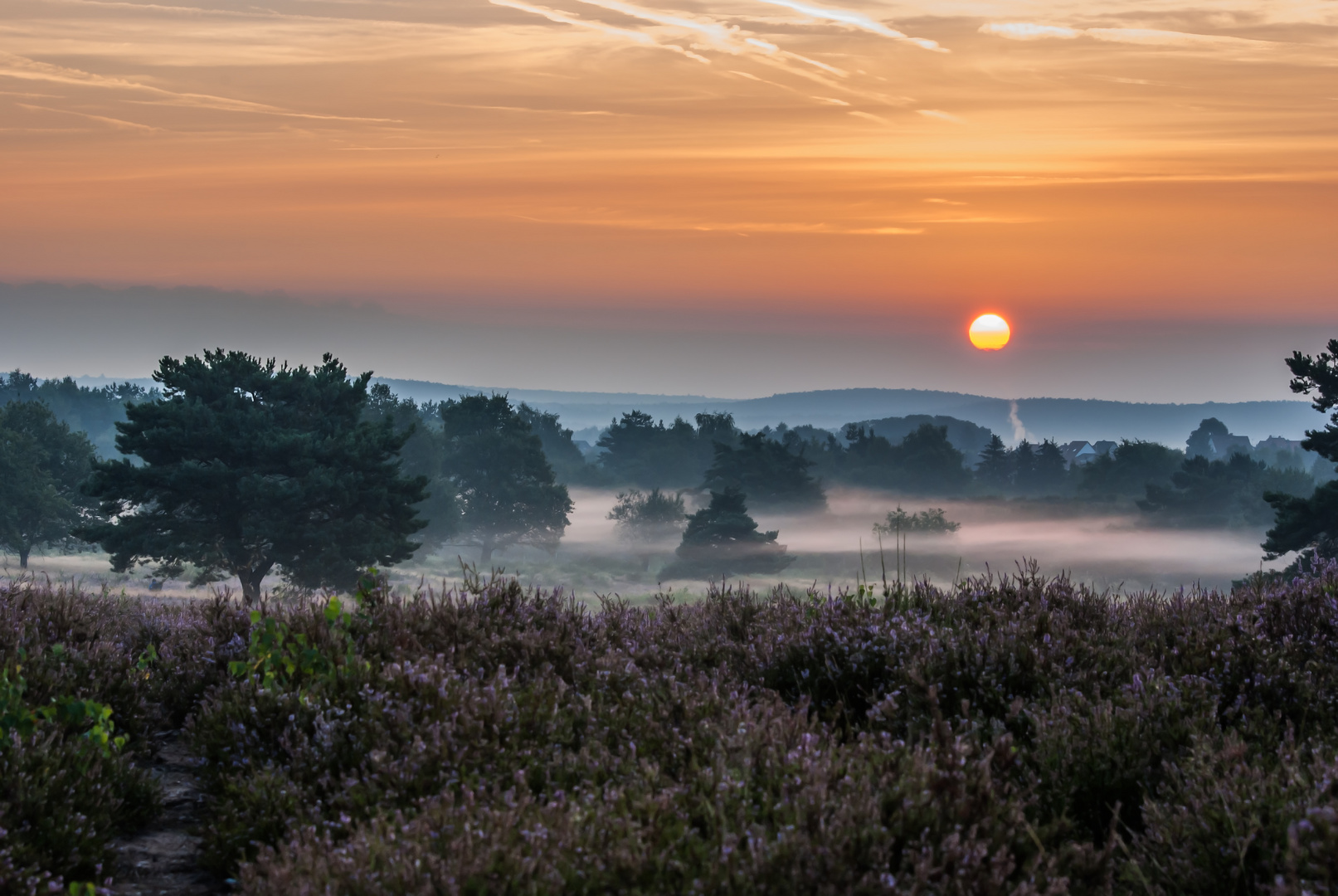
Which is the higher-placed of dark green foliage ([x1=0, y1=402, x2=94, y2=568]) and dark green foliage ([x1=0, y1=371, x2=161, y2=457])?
dark green foliage ([x1=0, y1=371, x2=161, y2=457])

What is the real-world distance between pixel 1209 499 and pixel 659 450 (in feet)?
175

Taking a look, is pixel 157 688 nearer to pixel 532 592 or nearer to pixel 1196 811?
pixel 532 592

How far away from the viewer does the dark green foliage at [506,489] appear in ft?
236

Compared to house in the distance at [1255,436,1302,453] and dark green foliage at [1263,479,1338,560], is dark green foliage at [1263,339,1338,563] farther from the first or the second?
house in the distance at [1255,436,1302,453]

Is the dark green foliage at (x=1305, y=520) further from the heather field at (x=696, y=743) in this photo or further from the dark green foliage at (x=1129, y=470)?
the dark green foliage at (x=1129, y=470)

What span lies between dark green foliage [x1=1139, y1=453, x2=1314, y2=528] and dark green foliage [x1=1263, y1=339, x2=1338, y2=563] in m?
55.2

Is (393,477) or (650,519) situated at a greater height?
(393,477)

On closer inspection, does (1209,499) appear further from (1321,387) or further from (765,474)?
(1321,387)

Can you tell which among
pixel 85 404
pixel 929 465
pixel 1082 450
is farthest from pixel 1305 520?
pixel 1082 450

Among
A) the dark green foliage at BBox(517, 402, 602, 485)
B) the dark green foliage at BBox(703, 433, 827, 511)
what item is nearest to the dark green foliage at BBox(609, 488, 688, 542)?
the dark green foliage at BBox(703, 433, 827, 511)

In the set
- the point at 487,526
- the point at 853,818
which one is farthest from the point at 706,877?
the point at 487,526

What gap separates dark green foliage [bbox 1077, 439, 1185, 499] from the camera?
107 metres

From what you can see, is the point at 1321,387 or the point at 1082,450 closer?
the point at 1321,387

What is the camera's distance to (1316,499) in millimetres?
37625
